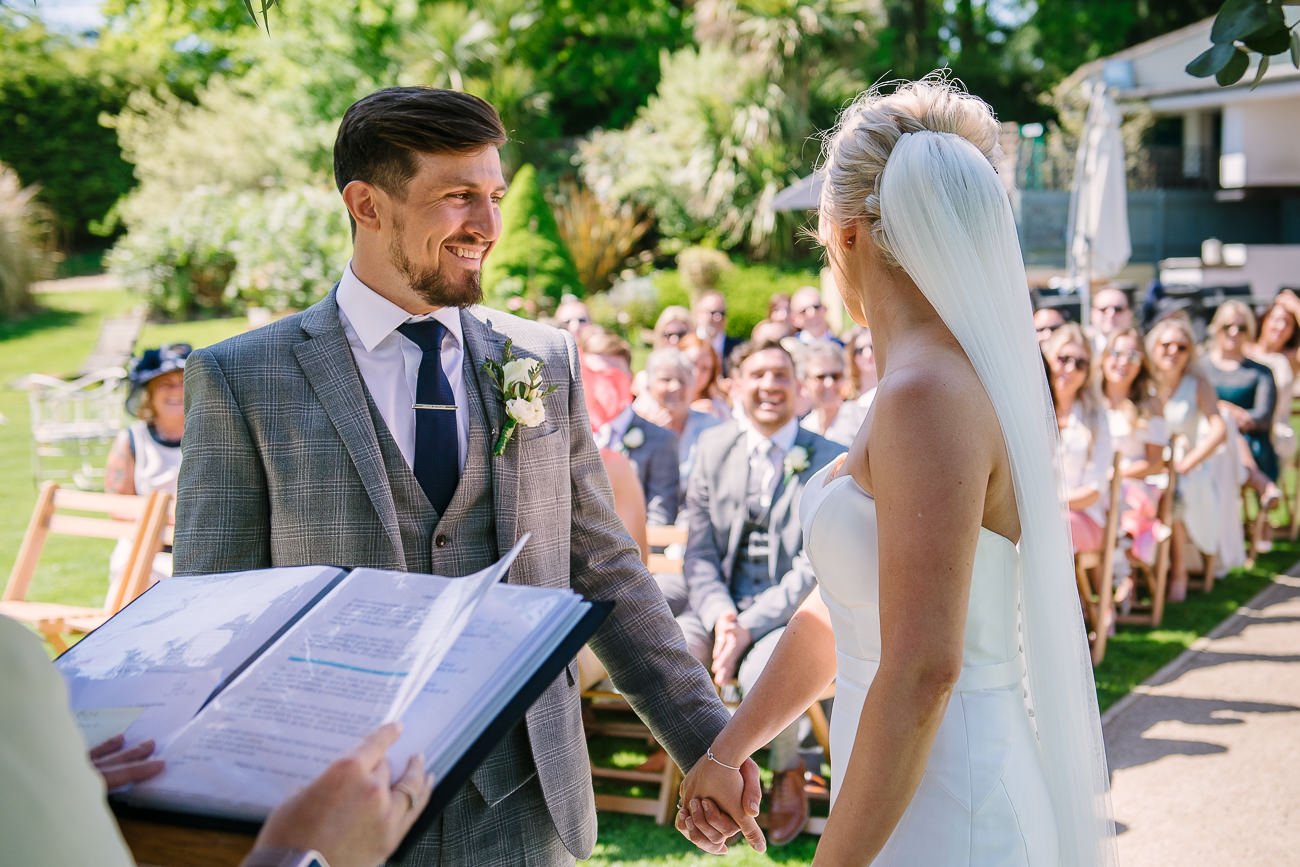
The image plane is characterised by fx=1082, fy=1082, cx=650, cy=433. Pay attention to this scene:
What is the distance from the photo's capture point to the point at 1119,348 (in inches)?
304

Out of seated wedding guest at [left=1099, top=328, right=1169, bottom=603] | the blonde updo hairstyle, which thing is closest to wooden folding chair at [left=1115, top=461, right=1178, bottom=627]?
seated wedding guest at [left=1099, top=328, right=1169, bottom=603]

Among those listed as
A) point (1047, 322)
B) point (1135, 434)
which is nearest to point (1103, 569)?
point (1135, 434)

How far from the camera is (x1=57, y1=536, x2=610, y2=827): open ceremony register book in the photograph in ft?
4.19

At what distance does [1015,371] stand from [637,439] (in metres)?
4.58

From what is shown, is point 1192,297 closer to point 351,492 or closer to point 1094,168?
point 1094,168

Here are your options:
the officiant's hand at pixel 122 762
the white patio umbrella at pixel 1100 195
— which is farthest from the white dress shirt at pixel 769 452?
the white patio umbrella at pixel 1100 195

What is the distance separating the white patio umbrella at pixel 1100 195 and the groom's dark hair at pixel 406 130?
1037 cm

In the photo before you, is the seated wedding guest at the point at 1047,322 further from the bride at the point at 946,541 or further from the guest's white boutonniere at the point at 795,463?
the bride at the point at 946,541

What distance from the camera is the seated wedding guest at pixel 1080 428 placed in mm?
6867

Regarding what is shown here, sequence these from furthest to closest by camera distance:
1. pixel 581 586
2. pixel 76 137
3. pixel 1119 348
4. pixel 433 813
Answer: pixel 76 137 < pixel 1119 348 < pixel 581 586 < pixel 433 813

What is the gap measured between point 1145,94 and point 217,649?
26.4 meters

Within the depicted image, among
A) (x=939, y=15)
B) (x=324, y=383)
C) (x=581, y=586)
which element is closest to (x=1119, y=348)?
(x=581, y=586)

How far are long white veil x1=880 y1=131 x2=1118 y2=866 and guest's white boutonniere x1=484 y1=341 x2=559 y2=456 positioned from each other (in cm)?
78

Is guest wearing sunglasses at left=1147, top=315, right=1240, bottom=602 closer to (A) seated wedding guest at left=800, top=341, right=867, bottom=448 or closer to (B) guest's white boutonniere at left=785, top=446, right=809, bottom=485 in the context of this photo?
(A) seated wedding guest at left=800, top=341, right=867, bottom=448
